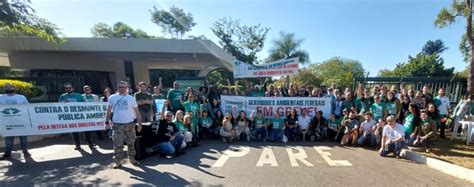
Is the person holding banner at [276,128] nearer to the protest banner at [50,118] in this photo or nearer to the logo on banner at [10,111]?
the protest banner at [50,118]

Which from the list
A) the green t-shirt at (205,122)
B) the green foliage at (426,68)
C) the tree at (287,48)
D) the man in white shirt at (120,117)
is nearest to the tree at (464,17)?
the green t-shirt at (205,122)

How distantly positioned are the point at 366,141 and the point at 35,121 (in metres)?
8.84

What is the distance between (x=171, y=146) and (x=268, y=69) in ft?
18.4

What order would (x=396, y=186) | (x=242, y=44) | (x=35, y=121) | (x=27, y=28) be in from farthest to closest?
(x=242, y=44)
(x=27, y=28)
(x=35, y=121)
(x=396, y=186)

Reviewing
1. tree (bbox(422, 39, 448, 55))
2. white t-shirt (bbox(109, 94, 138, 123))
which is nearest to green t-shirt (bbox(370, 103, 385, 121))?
white t-shirt (bbox(109, 94, 138, 123))

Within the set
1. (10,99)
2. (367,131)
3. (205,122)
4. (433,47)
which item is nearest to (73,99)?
(10,99)

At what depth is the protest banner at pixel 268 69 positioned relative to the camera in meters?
10.5

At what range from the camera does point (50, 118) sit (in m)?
7.05

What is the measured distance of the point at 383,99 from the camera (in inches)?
324

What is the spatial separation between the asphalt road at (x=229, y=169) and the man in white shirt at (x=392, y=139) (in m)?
0.30

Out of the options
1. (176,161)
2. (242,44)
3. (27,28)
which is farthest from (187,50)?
(242,44)

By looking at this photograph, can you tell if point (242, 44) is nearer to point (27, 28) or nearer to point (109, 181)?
point (27, 28)

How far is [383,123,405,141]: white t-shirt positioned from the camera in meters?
6.61

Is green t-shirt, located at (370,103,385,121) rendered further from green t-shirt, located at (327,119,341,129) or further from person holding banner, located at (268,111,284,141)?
person holding banner, located at (268,111,284,141)
